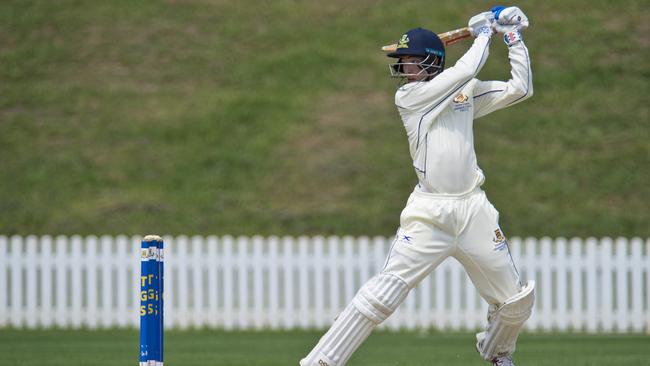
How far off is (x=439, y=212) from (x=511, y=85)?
2.64ft

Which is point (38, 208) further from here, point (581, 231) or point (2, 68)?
point (581, 231)

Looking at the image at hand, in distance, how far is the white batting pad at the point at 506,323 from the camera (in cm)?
620

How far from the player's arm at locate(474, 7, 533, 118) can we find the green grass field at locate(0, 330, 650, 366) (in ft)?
8.04

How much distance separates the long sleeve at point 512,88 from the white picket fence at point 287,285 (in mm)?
6041

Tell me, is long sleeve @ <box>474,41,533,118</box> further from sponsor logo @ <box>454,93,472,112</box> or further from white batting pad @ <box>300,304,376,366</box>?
white batting pad @ <box>300,304,376,366</box>

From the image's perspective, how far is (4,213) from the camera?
15523 millimetres

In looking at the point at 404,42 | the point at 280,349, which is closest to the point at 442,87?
the point at 404,42

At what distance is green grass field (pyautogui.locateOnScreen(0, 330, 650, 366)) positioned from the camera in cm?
856

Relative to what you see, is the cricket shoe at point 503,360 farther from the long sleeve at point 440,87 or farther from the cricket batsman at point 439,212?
the long sleeve at point 440,87

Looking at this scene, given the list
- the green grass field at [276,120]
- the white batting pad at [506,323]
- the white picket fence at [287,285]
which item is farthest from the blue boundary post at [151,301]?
the green grass field at [276,120]

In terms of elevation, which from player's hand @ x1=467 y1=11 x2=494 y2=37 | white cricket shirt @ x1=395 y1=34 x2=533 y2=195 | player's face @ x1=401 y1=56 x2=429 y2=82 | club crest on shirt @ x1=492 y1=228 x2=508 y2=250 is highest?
player's hand @ x1=467 y1=11 x2=494 y2=37

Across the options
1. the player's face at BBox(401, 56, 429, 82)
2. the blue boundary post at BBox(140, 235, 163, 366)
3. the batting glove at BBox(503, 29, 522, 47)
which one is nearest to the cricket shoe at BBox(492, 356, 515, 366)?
the player's face at BBox(401, 56, 429, 82)

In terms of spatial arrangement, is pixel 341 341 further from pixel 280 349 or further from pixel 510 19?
pixel 280 349

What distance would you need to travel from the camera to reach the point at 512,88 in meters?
6.30
